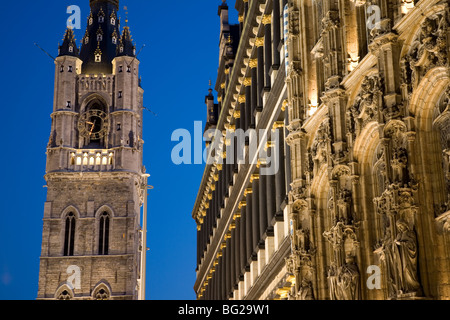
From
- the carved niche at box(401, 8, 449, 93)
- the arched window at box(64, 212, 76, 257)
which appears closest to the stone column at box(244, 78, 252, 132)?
the carved niche at box(401, 8, 449, 93)

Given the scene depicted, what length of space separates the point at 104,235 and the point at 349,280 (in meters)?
85.9

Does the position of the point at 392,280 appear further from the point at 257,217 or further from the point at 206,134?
the point at 206,134

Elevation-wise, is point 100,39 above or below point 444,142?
above

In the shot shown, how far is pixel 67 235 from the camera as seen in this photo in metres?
108

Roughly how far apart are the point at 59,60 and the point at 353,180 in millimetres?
95960

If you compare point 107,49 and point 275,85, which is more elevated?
point 107,49

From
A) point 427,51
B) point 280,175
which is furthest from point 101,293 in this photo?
point 427,51

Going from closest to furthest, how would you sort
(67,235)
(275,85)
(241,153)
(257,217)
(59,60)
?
1. (275,85)
2. (257,217)
3. (241,153)
4. (67,235)
5. (59,60)

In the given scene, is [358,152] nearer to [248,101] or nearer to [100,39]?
[248,101]

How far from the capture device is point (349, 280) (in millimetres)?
25047

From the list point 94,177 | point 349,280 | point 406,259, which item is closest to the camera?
point 406,259

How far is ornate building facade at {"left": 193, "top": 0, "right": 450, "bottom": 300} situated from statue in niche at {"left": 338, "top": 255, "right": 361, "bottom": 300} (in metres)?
0.03

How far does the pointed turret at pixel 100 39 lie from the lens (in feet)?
395
